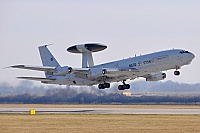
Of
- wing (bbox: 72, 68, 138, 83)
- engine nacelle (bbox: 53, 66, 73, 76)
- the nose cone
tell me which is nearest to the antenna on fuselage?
wing (bbox: 72, 68, 138, 83)

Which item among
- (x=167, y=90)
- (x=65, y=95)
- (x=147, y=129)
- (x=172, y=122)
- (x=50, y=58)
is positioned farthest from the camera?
(x=167, y=90)

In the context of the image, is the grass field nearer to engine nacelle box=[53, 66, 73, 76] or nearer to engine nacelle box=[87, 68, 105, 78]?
engine nacelle box=[53, 66, 73, 76]

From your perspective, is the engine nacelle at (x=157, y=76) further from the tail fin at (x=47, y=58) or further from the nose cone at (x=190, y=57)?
the tail fin at (x=47, y=58)

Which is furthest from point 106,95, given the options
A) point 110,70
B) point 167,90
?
point 167,90

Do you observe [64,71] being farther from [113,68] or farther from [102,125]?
[102,125]

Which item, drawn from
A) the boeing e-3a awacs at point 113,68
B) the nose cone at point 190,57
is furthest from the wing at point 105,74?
the nose cone at point 190,57

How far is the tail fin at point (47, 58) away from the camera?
79.4 meters

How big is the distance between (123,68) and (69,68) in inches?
253

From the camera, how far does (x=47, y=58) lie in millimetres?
80062

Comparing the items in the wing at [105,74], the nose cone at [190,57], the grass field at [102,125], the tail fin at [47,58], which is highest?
the tail fin at [47,58]

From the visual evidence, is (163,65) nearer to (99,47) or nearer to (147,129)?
(99,47)

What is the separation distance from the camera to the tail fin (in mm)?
79375

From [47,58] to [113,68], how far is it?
42.0 feet

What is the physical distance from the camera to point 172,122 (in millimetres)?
47719
